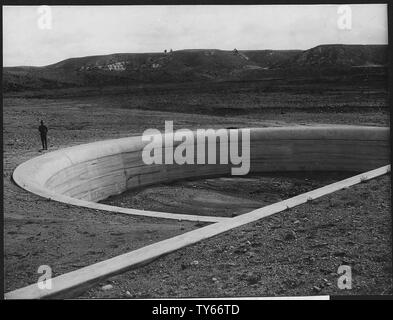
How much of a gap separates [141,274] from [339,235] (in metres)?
2.46

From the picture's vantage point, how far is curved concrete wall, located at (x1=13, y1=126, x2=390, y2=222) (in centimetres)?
1120

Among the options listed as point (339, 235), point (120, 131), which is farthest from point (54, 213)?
point (120, 131)

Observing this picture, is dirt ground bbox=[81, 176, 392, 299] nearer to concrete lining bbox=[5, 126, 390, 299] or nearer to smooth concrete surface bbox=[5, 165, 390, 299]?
smooth concrete surface bbox=[5, 165, 390, 299]

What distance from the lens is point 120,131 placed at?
1820 centimetres

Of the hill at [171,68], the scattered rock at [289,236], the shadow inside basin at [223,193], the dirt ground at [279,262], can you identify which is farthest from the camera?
the hill at [171,68]

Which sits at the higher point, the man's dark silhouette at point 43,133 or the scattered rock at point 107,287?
the man's dark silhouette at point 43,133

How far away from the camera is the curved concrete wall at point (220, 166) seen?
11195mm

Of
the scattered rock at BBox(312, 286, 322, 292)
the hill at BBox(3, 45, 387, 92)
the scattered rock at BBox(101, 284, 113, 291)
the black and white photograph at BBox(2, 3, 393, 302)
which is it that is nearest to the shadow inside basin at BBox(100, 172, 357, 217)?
the black and white photograph at BBox(2, 3, 393, 302)

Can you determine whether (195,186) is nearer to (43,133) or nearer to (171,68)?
(43,133)

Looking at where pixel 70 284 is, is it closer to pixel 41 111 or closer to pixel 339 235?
pixel 339 235

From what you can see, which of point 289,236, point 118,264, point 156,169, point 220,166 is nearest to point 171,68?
point 220,166

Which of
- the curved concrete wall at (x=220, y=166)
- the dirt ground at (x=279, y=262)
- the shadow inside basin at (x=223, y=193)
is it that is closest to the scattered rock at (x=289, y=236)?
the dirt ground at (x=279, y=262)

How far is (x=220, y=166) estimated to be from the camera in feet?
49.5

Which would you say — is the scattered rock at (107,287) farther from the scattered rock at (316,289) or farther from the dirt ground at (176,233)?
the scattered rock at (316,289)
